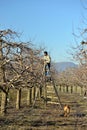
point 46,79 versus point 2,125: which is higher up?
point 46,79

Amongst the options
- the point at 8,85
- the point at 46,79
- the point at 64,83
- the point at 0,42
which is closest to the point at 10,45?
the point at 0,42

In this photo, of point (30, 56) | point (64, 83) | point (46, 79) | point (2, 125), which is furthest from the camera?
point (64, 83)

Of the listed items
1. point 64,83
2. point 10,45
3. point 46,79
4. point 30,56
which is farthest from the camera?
point 64,83

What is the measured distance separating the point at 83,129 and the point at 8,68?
5542 millimetres

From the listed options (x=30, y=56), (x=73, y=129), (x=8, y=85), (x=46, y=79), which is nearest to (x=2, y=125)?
(x=73, y=129)

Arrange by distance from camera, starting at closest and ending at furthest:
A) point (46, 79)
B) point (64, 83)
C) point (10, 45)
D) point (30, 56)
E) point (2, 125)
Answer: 1. point (2, 125)
2. point (10, 45)
3. point (30, 56)
4. point (46, 79)
5. point (64, 83)

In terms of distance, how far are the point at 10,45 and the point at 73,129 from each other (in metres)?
5.23

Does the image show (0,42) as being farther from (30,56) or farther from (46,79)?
(46,79)

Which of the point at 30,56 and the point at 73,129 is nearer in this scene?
the point at 73,129

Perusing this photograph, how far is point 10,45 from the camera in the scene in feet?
57.1

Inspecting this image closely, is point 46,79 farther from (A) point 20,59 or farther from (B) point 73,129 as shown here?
(B) point 73,129

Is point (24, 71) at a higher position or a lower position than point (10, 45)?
lower

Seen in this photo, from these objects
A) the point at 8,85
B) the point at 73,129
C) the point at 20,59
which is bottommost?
the point at 73,129

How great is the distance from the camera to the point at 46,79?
21016 mm
